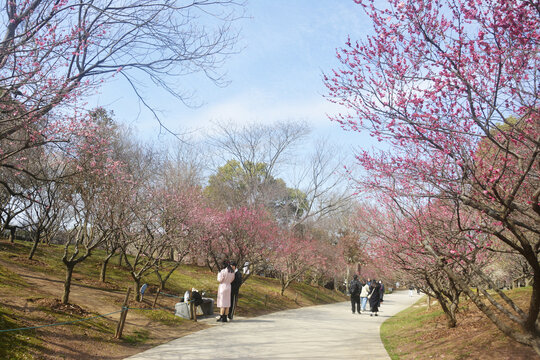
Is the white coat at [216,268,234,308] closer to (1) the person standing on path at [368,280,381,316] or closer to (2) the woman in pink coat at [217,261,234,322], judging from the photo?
(2) the woman in pink coat at [217,261,234,322]

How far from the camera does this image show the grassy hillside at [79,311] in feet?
23.1

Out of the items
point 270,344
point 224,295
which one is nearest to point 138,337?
point 270,344

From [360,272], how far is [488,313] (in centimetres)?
4174

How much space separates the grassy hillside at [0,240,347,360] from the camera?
23.1 ft

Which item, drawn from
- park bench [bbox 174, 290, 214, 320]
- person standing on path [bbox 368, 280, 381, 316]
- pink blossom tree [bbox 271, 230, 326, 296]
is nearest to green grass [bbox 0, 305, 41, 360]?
park bench [bbox 174, 290, 214, 320]

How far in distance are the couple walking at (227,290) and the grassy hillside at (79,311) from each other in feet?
2.55

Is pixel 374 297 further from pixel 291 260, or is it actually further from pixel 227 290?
pixel 227 290

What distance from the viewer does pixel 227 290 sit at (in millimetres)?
12203

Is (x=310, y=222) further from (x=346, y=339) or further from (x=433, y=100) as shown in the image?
(x=433, y=100)

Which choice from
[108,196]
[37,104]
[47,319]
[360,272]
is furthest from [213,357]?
[360,272]

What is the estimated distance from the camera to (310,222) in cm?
3584

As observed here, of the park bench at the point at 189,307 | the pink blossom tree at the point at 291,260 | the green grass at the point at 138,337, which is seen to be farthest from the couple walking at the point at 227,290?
the pink blossom tree at the point at 291,260

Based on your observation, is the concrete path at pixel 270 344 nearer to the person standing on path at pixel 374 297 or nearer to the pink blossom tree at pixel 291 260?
the person standing on path at pixel 374 297

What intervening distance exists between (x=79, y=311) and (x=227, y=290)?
4295 millimetres
